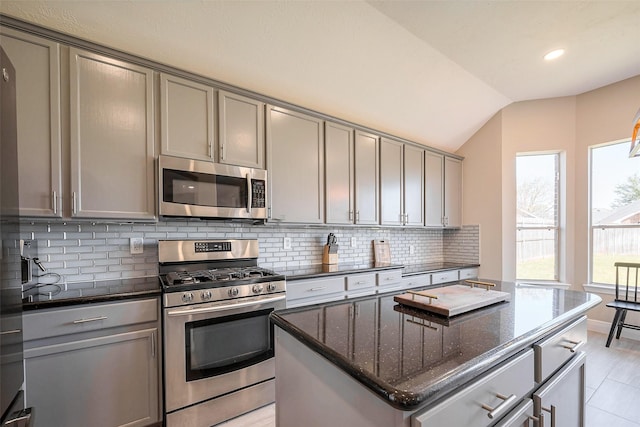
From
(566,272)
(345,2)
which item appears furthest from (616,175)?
(345,2)

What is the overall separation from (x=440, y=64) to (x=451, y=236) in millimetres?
2576

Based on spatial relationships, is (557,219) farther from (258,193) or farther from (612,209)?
(258,193)

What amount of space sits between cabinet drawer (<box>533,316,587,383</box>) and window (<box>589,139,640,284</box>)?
302 centimetres

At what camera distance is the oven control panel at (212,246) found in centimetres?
233

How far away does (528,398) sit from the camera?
1048 mm

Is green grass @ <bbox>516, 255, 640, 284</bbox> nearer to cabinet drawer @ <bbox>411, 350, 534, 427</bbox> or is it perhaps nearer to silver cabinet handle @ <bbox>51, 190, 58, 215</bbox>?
cabinet drawer @ <bbox>411, 350, 534, 427</bbox>

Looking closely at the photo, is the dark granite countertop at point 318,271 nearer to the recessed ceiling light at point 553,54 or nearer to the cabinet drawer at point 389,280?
the cabinet drawer at point 389,280

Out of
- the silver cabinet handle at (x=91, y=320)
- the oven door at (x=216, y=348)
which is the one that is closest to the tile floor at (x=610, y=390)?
the oven door at (x=216, y=348)

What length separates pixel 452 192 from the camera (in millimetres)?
4184

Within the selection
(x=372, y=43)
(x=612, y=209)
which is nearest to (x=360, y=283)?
(x=372, y=43)

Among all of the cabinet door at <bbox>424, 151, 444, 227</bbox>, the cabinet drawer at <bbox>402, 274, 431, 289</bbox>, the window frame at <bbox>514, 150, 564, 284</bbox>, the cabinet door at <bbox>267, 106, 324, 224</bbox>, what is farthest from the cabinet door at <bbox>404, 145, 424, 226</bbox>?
the window frame at <bbox>514, 150, 564, 284</bbox>

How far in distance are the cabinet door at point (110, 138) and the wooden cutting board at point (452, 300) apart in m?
1.78

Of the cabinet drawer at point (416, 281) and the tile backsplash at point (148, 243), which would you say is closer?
the tile backsplash at point (148, 243)

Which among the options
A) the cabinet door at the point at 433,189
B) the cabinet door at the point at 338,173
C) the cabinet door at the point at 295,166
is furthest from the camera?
the cabinet door at the point at 433,189
